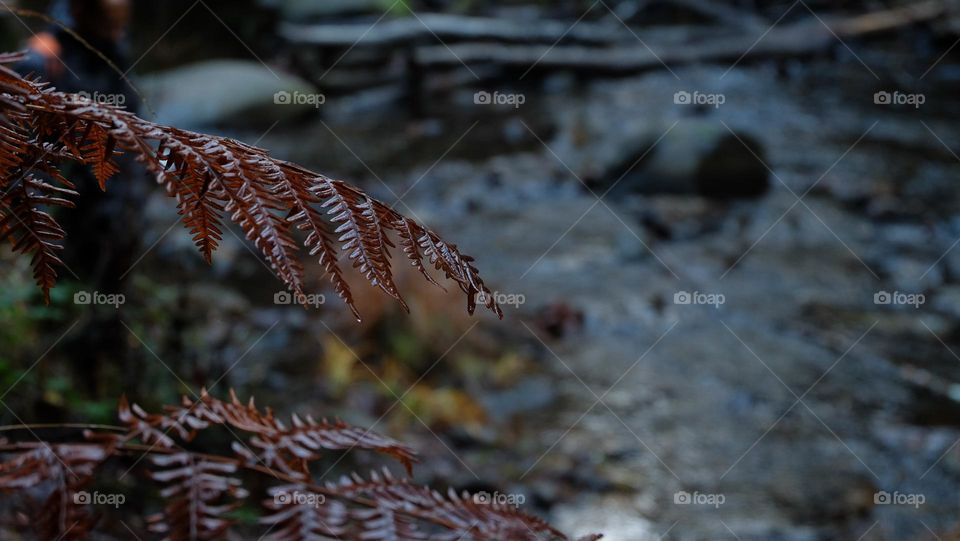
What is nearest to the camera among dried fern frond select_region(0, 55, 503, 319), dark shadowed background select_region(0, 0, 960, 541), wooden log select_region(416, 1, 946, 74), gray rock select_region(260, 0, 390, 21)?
dried fern frond select_region(0, 55, 503, 319)

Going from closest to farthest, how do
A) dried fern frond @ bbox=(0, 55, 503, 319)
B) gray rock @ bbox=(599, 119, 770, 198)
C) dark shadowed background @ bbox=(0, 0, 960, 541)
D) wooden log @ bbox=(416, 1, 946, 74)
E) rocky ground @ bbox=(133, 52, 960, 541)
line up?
1. dried fern frond @ bbox=(0, 55, 503, 319)
2. dark shadowed background @ bbox=(0, 0, 960, 541)
3. rocky ground @ bbox=(133, 52, 960, 541)
4. gray rock @ bbox=(599, 119, 770, 198)
5. wooden log @ bbox=(416, 1, 946, 74)

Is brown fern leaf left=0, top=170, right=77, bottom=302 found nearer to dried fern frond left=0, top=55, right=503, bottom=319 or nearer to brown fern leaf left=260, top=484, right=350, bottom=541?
dried fern frond left=0, top=55, right=503, bottom=319

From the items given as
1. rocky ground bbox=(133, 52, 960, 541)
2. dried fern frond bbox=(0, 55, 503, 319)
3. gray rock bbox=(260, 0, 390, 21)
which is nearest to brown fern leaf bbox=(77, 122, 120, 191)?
dried fern frond bbox=(0, 55, 503, 319)

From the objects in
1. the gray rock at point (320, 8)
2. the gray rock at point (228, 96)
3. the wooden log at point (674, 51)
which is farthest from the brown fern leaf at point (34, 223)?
the gray rock at point (320, 8)

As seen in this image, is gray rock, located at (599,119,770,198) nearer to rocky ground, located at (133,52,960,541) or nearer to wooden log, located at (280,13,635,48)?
rocky ground, located at (133,52,960,541)

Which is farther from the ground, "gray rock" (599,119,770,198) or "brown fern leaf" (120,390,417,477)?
"brown fern leaf" (120,390,417,477)

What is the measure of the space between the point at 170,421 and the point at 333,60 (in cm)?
Result: 1015

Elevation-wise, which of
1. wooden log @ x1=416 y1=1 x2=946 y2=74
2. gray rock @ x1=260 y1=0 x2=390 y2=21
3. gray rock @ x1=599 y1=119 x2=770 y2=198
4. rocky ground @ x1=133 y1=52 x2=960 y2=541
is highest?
gray rock @ x1=260 y1=0 x2=390 y2=21

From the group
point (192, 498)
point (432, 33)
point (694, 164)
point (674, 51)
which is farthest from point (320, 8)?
point (192, 498)

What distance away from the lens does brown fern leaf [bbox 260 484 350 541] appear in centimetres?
82

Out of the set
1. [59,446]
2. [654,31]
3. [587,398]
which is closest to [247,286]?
[587,398]

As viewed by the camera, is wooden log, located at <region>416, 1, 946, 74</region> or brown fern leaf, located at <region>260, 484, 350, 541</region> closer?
brown fern leaf, located at <region>260, 484, 350, 541</region>

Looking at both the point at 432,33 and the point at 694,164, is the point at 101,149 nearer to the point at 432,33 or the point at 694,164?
the point at 694,164

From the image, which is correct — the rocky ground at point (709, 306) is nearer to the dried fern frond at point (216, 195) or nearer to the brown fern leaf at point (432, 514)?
the brown fern leaf at point (432, 514)
